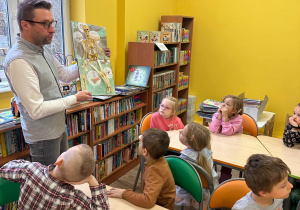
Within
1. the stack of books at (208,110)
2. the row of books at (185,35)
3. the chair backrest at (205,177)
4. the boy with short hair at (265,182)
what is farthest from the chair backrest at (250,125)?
the row of books at (185,35)

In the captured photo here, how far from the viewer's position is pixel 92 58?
8.72 ft

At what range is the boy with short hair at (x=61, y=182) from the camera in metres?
1.13

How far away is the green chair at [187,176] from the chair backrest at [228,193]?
127 mm

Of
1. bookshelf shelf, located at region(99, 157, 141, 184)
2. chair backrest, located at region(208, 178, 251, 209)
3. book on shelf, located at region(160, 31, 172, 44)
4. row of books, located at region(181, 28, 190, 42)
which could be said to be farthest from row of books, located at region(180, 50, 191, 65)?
chair backrest, located at region(208, 178, 251, 209)

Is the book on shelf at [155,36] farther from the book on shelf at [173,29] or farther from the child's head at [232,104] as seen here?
the child's head at [232,104]

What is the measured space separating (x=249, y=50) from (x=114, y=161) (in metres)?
2.92

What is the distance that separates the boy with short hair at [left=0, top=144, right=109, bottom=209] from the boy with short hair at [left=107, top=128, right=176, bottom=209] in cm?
32

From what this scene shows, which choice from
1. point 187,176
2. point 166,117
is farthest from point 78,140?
point 187,176

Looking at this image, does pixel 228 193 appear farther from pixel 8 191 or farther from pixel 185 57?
pixel 185 57

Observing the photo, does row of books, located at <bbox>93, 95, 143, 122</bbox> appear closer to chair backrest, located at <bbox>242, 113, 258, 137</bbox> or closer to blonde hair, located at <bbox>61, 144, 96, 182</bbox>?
chair backrest, located at <bbox>242, 113, 258, 137</bbox>

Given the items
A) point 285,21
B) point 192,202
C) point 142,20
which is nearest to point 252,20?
point 285,21

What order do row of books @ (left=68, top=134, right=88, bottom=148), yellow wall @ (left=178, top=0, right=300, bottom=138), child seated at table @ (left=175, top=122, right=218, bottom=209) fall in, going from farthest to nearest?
yellow wall @ (left=178, top=0, right=300, bottom=138) → row of books @ (left=68, top=134, right=88, bottom=148) → child seated at table @ (left=175, top=122, right=218, bottom=209)

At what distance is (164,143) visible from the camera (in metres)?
1.65

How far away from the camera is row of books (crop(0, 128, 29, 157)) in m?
2.02
